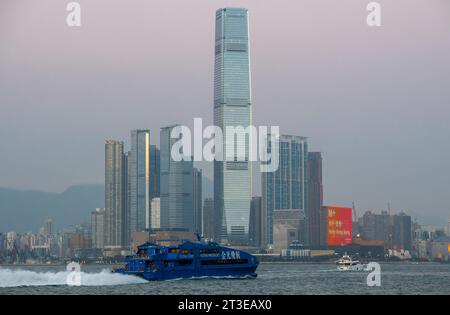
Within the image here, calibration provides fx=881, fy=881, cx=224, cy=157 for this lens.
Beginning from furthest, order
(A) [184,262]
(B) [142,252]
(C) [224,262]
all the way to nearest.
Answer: (C) [224,262] < (B) [142,252] < (A) [184,262]

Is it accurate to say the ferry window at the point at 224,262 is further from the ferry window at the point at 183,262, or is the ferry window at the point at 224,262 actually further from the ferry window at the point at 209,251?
the ferry window at the point at 183,262

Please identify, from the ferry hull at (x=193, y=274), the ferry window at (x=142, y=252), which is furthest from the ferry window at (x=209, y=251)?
the ferry window at (x=142, y=252)

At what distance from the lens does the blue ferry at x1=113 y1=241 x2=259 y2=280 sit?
13962 cm

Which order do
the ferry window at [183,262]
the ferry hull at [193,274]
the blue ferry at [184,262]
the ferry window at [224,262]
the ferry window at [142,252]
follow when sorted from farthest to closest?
the ferry window at [224,262] < the ferry window at [142,252] < the ferry window at [183,262] < the blue ferry at [184,262] < the ferry hull at [193,274]

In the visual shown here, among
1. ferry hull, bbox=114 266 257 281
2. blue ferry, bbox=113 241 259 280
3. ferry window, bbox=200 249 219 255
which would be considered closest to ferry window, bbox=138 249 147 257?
blue ferry, bbox=113 241 259 280

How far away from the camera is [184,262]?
14150 cm

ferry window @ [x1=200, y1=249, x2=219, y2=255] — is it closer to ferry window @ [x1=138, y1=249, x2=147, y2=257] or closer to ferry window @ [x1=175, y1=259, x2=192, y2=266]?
ferry window @ [x1=175, y1=259, x2=192, y2=266]

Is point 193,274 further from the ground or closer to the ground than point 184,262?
closer to the ground

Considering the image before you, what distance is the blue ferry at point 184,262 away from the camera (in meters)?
140

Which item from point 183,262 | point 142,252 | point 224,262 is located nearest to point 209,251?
point 224,262

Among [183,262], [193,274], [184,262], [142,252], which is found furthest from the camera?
[142,252]

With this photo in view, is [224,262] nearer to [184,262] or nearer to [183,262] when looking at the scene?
[184,262]
